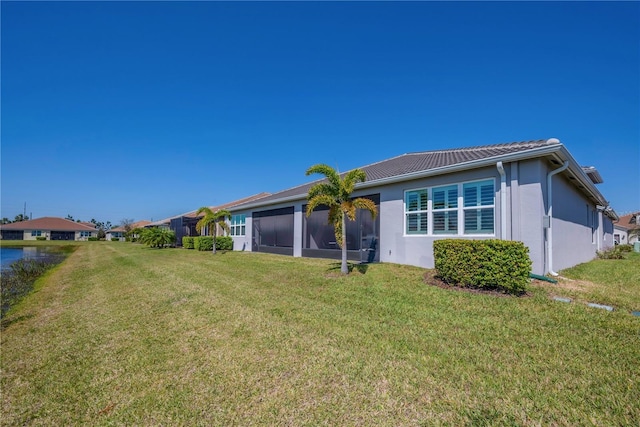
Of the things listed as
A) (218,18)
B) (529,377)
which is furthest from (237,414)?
(218,18)

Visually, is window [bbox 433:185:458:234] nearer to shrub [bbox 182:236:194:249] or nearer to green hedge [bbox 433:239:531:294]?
green hedge [bbox 433:239:531:294]

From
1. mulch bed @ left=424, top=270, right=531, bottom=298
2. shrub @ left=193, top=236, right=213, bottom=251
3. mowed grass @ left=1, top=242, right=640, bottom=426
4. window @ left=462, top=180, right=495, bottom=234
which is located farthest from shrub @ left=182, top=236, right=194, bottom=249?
window @ left=462, top=180, right=495, bottom=234

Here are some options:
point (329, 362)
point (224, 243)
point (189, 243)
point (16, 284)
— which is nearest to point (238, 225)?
point (224, 243)

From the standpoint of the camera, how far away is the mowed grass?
8.64ft

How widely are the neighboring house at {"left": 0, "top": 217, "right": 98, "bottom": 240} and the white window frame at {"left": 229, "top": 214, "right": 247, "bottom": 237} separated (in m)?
63.9

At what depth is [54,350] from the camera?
4504 millimetres

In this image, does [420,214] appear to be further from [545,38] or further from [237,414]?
[237,414]

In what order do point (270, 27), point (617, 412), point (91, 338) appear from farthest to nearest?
point (270, 27), point (91, 338), point (617, 412)

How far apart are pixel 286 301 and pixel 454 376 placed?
3851 mm

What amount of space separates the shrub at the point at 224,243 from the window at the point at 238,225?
715 millimetres

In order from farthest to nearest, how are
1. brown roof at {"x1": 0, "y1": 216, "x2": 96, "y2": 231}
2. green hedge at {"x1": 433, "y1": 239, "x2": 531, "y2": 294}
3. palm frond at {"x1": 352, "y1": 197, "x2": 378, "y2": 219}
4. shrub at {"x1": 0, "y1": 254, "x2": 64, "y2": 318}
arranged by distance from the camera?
brown roof at {"x1": 0, "y1": 216, "x2": 96, "y2": 231} → palm frond at {"x1": 352, "y1": 197, "x2": 378, "y2": 219} → shrub at {"x1": 0, "y1": 254, "x2": 64, "y2": 318} → green hedge at {"x1": 433, "y1": 239, "x2": 531, "y2": 294}

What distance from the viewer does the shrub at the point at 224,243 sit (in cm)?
2378

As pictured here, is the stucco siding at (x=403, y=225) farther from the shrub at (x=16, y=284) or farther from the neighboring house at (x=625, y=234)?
the neighboring house at (x=625, y=234)

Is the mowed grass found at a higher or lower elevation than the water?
higher
